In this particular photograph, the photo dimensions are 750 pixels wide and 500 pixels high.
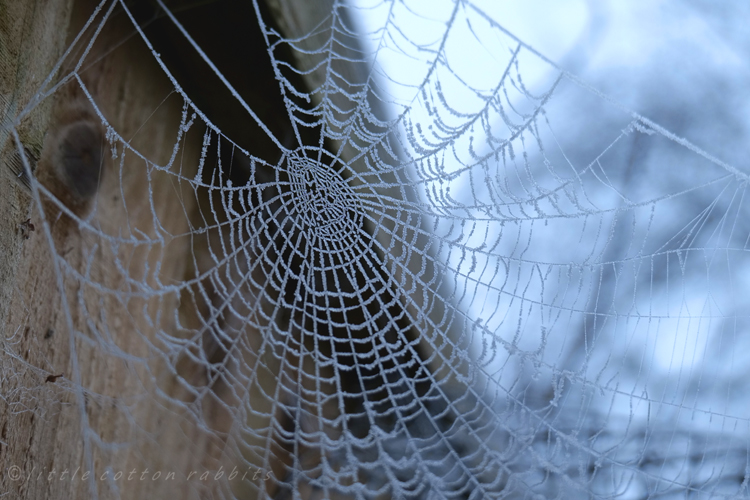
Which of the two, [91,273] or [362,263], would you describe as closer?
[91,273]

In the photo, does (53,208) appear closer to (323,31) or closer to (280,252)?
(323,31)

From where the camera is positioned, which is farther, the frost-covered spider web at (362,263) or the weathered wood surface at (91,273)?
the frost-covered spider web at (362,263)

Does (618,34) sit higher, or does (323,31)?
(618,34)

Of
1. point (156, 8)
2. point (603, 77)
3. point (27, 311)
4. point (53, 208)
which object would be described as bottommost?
point (27, 311)

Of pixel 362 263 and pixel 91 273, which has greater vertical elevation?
pixel 362 263

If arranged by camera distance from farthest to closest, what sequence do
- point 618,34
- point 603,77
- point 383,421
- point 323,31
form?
point 383,421
point 603,77
point 618,34
point 323,31

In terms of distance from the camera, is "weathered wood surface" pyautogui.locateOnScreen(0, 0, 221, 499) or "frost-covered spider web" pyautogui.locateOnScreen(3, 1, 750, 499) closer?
"weathered wood surface" pyautogui.locateOnScreen(0, 0, 221, 499)

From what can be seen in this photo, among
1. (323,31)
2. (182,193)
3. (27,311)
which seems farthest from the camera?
(182,193)

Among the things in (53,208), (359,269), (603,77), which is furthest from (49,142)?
(603,77)
